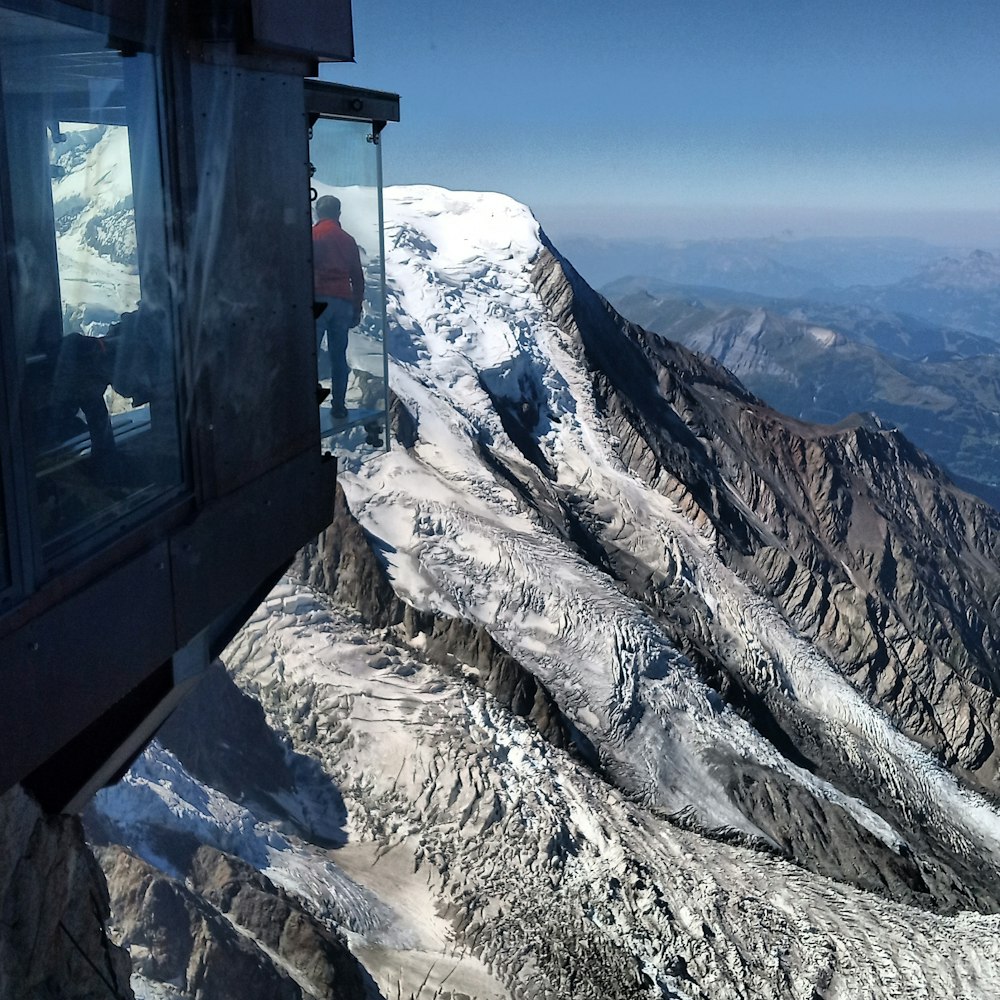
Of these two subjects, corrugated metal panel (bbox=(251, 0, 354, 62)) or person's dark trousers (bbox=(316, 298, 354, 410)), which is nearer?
corrugated metal panel (bbox=(251, 0, 354, 62))

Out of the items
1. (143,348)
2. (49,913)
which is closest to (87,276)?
(143,348)

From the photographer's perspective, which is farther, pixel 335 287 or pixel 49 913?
pixel 335 287

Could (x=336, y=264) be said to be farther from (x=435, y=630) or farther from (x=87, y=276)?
(x=435, y=630)

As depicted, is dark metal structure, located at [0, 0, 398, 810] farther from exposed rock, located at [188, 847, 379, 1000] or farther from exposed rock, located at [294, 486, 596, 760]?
exposed rock, located at [294, 486, 596, 760]

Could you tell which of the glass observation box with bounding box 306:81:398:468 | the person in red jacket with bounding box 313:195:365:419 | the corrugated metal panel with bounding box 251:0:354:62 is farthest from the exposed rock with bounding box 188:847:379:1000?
the corrugated metal panel with bounding box 251:0:354:62

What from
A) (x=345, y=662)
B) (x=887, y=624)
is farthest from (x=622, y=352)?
(x=345, y=662)

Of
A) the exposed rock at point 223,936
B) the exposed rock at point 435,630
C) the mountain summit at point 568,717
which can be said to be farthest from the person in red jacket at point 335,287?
the exposed rock at point 435,630
